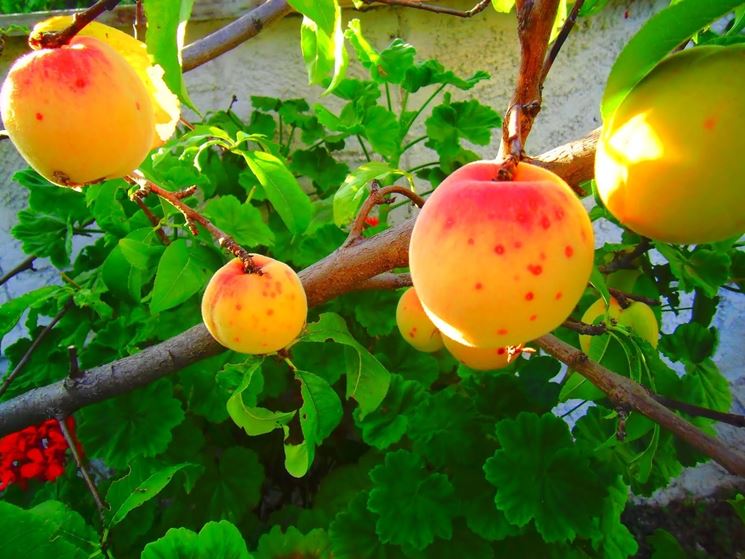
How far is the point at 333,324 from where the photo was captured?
27.9 inches

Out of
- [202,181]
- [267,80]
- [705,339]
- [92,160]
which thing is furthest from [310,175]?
→ [92,160]

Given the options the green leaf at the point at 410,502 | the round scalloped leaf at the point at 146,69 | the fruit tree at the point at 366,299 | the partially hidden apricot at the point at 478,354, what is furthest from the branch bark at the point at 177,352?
the green leaf at the point at 410,502

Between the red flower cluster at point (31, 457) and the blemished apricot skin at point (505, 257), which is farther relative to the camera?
the red flower cluster at point (31, 457)

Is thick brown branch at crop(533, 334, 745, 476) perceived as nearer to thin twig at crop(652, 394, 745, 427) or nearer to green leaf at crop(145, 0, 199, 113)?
thin twig at crop(652, 394, 745, 427)

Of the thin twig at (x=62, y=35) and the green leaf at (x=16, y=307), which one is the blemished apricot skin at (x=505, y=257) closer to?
the thin twig at (x=62, y=35)

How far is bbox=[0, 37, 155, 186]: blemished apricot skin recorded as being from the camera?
0.33 metres

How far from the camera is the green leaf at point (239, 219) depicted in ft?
2.66

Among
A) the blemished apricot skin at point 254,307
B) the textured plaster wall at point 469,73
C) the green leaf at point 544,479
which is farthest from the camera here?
the textured plaster wall at point 469,73

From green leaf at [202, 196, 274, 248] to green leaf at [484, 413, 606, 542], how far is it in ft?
1.47

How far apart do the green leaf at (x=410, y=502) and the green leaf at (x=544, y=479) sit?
0.28ft

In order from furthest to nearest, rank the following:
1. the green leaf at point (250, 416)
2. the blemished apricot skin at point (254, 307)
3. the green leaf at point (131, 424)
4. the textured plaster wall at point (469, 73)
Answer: the textured plaster wall at point (469, 73) < the green leaf at point (131, 424) < the green leaf at point (250, 416) < the blemished apricot skin at point (254, 307)

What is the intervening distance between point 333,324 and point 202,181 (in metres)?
0.33

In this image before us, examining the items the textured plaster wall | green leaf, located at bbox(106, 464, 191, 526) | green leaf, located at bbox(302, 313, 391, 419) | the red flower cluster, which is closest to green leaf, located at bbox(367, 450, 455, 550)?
green leaf, located at bbox(302, 313, 391, 419)

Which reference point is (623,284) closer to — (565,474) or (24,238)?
(565,474)
